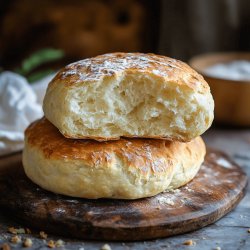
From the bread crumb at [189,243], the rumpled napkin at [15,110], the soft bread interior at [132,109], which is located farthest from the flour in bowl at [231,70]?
the bread crumb at [189,243]

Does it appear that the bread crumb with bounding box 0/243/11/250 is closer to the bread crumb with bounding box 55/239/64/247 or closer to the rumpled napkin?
the bread crumb with bounding box 55/239/64/247

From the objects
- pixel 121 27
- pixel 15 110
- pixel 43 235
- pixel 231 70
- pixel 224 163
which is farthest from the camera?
pixel 121 27

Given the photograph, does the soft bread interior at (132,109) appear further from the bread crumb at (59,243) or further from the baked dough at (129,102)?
the bread crumb at (59,243)

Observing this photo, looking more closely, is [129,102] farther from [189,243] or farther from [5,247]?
[5,247]

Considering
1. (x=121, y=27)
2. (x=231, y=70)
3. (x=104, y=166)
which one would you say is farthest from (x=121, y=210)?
(x=121, y=27)

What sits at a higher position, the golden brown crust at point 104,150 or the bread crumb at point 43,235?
the golden brown crust at point 104,150

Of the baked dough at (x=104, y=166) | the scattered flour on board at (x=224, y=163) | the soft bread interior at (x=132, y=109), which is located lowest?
the scattered flour on board at (x=224, y=163)

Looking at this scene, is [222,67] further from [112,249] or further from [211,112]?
[112,249]
